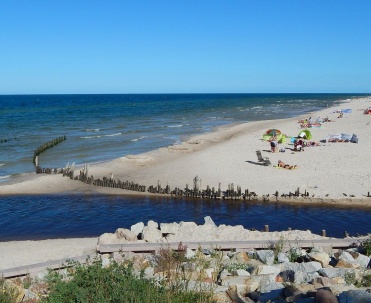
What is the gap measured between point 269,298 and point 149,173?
22694mm

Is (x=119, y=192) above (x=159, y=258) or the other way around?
the other way around

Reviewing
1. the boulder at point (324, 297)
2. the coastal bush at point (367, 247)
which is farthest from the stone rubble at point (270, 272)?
the coastal bush at point (367, 247)

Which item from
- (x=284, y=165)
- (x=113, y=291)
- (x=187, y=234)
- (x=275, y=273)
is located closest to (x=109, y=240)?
(x=187, y=234)

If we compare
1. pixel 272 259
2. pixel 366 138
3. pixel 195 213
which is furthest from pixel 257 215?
pixel 366 138

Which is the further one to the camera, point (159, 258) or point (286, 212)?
point (286, 212)

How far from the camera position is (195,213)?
22641 millimetres

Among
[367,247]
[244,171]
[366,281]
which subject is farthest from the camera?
[244,171]

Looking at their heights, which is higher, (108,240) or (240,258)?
(240,258)

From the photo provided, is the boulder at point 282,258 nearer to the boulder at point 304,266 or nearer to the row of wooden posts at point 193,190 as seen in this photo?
the boulder at point 304,266

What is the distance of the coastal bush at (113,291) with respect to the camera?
24.2ft

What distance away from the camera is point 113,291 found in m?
7.93

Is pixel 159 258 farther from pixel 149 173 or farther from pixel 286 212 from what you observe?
pixel 149 173

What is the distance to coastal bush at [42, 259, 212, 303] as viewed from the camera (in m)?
7.37

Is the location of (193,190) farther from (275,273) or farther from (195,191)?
(275,273)
